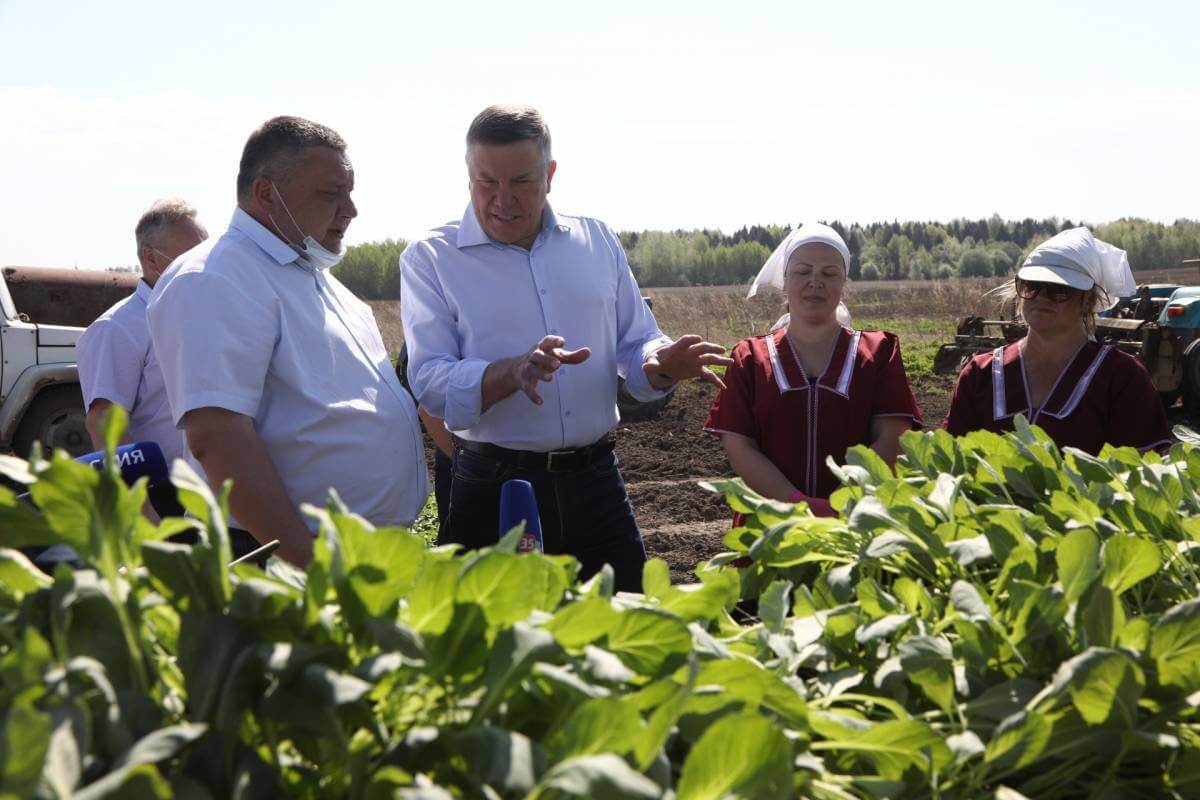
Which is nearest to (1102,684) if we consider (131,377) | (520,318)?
(520,318)

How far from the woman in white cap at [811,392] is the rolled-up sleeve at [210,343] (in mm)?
1351

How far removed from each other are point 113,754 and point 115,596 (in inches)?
4.2

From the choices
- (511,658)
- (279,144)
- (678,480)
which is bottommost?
(678,480)

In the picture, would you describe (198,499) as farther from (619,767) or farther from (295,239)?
(295,239)

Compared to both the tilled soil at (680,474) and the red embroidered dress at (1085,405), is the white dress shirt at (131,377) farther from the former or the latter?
the red embroidered dress at (1085,405)

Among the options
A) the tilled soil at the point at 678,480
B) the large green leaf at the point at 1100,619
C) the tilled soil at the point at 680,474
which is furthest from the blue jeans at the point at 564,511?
the tilled soil at the point at 678,480

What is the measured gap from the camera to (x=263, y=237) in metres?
2.34

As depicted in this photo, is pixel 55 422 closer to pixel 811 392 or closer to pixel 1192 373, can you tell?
pixel 811 392

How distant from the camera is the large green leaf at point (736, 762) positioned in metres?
0.68

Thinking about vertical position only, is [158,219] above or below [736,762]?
above

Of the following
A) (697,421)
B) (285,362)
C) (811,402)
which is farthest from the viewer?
(697,421)

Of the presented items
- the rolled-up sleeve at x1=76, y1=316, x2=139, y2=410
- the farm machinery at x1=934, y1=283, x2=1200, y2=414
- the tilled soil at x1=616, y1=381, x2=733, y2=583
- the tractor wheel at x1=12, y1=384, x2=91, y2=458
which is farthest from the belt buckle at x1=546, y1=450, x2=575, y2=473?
the farm machinery at x1=934, y1=283, x2=1200, y2=414

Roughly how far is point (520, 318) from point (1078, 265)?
1.48 metres

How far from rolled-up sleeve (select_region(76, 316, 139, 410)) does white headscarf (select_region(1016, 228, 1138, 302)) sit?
8.56 ft
